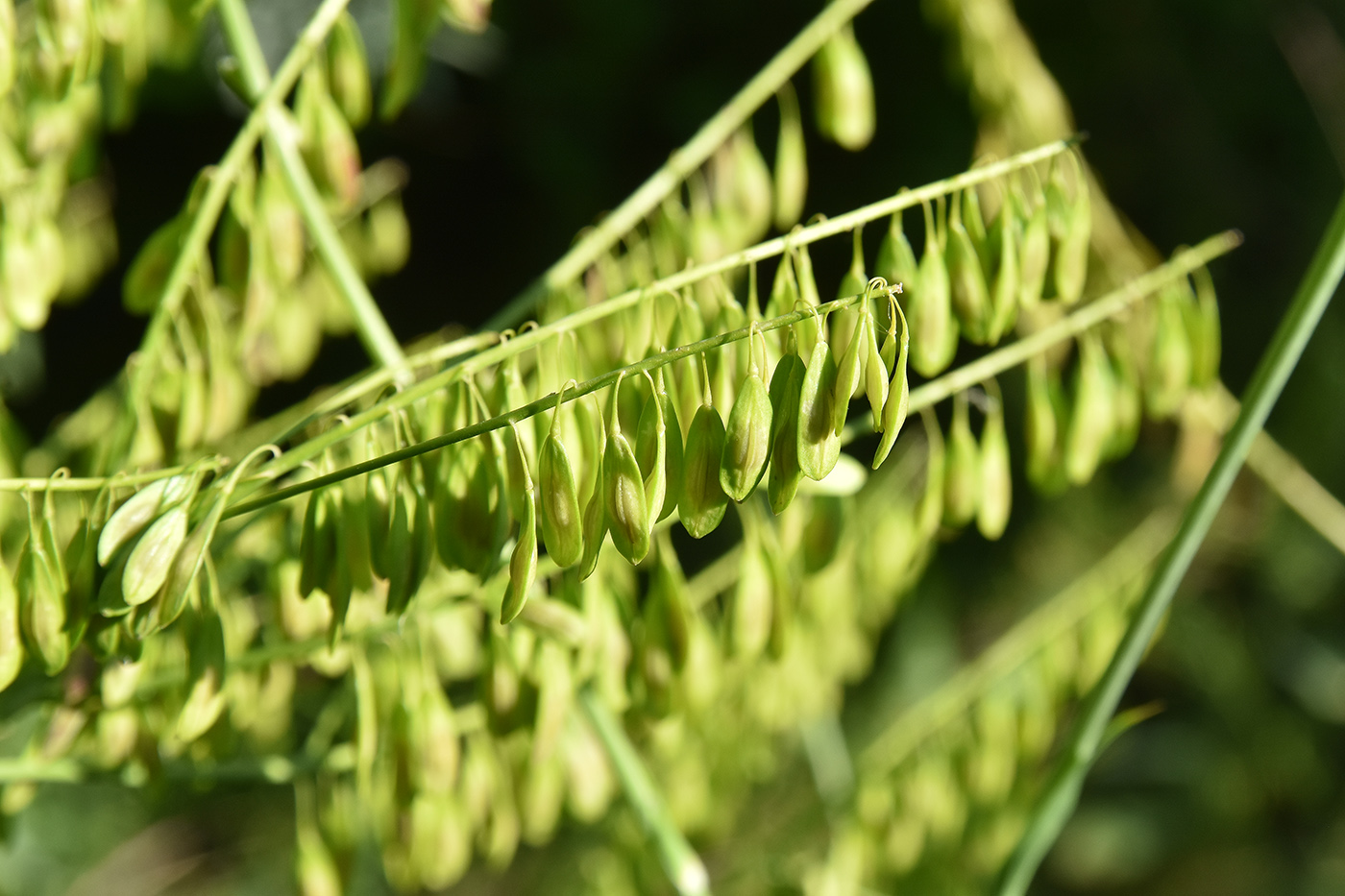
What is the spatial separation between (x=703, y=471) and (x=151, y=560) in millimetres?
152

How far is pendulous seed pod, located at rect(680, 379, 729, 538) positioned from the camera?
12.1 inches

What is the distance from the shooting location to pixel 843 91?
50 centimetres

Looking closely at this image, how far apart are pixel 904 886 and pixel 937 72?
81cm

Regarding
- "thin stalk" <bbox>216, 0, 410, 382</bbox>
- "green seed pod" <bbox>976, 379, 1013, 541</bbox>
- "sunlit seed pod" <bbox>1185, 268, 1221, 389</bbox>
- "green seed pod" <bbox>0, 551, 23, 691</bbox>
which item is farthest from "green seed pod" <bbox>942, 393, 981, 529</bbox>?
"green seed pod" <bbox>0, 551, 23, 691</bbox>

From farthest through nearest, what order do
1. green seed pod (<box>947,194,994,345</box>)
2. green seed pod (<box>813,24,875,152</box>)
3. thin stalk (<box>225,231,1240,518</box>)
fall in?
green seed pod (<box>813,24,875,152</box>) < green seed pod (<box>947,194,994,345</box>) < thin stalk (<box>225,231,1240,518</box>)

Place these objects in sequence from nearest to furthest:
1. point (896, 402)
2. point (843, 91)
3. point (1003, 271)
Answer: point (896, 402)
point (1003, 271)
point (843, 91)

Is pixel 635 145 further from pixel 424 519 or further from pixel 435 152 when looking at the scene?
pixel 424 519

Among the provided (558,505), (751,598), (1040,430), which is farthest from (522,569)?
(1040,430)

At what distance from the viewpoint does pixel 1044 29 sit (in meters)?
1.21

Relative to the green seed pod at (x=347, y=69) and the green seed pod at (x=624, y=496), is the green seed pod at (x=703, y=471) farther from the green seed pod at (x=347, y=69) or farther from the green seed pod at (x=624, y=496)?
the green seed pod at (x=347, y=69)

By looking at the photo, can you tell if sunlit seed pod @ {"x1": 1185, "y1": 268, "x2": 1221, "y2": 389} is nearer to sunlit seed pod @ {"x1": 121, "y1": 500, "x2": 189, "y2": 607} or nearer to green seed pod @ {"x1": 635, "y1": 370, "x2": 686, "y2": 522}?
green seed pod @ {"x1": 635, "y1": 370, "x2": 686, "y2": 522}

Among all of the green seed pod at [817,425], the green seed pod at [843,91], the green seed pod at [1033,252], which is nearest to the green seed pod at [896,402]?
the green seed pod at [817,425]

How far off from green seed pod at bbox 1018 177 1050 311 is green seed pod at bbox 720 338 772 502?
0.51ft

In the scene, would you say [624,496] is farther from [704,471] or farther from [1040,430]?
[1040,430]
